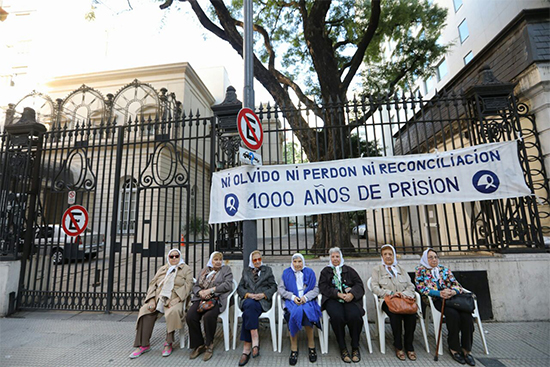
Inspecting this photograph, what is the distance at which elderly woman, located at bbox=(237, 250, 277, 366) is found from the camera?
3.69m

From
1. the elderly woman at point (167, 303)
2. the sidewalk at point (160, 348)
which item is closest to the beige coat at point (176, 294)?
the elderly woman at point (167, 303)

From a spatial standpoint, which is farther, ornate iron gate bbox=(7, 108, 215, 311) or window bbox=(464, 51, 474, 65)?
window bbox=(464, 51, 474, 65)

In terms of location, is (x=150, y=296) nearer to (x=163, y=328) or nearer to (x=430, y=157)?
(x=163, y=328)

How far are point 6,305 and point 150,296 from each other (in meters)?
3.70

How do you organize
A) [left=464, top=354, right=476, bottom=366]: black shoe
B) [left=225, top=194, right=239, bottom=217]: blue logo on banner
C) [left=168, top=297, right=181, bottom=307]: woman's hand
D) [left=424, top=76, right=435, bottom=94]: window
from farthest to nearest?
[left=424, top=76, right=435, bottom=94]: window, [left=225, top=194, right=239, bottom=217]: blue logo on banner, [left=168, top=297, right=181, bottom=307]: woman's hand, [left=464, top=354, right=476, bottom=366]: black shoe

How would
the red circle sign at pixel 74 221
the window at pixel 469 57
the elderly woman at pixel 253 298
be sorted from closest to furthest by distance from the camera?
the elderly woman at pixel 253 298 → the red circle sign at pixel 74 221 → the window at pixel 469 57

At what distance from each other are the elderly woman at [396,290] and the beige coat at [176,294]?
2747mm

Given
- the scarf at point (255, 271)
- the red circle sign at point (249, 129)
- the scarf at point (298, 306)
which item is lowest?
the scarf at point (298, 306)

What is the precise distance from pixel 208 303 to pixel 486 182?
490 cm

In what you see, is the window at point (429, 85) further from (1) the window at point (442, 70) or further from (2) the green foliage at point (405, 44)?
(2) the green foliage at point (405, 44)

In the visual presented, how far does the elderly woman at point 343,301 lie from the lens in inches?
141

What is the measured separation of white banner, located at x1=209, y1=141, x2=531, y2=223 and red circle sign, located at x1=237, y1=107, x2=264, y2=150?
1.97ft

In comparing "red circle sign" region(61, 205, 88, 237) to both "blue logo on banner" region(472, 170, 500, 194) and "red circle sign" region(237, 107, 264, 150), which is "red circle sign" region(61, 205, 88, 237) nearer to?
"red circle sign" region(237, 107, 264, 150)

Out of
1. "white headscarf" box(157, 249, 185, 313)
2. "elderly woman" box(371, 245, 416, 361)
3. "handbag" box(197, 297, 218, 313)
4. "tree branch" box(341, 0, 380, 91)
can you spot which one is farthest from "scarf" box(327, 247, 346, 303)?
"tree branch" box(341, 0, 380, 91)
